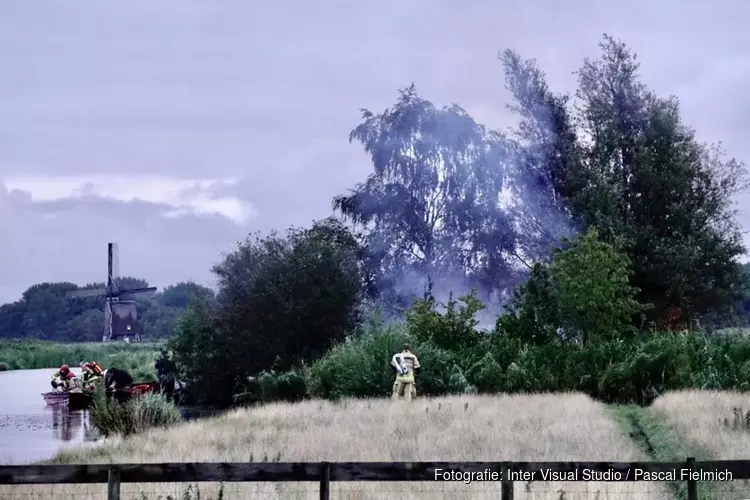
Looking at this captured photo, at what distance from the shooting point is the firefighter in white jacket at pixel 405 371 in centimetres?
2886

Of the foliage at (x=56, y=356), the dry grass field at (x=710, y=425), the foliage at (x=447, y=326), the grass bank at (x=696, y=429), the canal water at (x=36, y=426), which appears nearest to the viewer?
the grass bank at (x=696, y=429)

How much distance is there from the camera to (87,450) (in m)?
22.9

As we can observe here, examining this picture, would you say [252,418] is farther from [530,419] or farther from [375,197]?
[375,197]

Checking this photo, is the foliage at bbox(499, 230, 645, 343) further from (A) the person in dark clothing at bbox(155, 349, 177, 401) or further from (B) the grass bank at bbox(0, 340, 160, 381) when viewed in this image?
(B) the grass bank at bbox(0, 340, 160, 381)

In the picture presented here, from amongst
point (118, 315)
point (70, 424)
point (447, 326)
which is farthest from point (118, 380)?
point (118, 315)

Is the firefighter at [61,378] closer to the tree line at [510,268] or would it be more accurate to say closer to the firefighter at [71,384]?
the firefighter at [71,384]

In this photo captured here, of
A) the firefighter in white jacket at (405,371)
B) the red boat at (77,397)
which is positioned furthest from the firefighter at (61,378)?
the firefighter in white jacket at (405,371)

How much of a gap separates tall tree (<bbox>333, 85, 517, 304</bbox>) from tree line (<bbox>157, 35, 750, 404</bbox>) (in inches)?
3.1

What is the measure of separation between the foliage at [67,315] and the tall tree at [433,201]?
7211cm

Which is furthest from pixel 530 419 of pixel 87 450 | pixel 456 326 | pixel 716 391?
pixel 456 326

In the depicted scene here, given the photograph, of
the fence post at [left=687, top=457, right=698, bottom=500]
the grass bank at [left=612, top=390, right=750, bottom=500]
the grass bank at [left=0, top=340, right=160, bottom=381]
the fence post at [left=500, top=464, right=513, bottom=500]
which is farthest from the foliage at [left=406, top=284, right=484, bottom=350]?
the grass bank at [left=0, top=340, right=160, bottom=381]

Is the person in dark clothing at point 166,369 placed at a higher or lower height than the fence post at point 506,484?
higher

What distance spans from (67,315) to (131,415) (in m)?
117

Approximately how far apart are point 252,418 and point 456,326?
42.5ft
